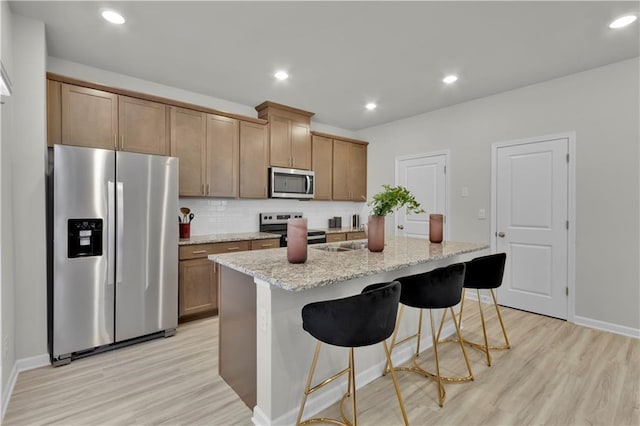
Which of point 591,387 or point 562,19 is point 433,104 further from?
point 591,387

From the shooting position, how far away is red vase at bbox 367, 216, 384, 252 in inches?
91.1

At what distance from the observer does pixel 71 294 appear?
2449mm

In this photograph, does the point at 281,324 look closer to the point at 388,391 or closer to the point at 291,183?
the point at 388,391

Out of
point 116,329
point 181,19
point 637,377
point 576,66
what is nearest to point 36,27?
point 181,19

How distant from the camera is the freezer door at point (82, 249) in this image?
2393 mm

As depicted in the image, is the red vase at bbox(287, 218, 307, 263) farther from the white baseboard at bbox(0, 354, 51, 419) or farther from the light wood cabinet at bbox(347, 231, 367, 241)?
the light wood cabinet at bbox(347, 231, 367, 241)

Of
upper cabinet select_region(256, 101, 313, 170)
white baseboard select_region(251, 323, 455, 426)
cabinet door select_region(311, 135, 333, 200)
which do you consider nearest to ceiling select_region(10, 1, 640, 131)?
upper cabinet select_region(256, 101, 313, 170)

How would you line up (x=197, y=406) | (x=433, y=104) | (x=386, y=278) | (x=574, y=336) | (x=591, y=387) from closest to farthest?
(x=197, y=406), (x=591, y=387), (x=386, y=278), (x=574, y=336), (x=433, y=104)

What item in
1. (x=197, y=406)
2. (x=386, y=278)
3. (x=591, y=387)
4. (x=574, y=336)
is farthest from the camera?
(x=574, y=336)

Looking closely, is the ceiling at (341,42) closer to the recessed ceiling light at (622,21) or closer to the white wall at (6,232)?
the recessed ceiling light at (622,21)

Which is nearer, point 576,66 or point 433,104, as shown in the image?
point 576,66

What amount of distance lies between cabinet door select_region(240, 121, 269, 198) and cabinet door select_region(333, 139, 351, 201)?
1328 millimetres

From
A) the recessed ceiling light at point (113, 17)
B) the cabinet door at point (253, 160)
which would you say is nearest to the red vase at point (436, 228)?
the cabinet door at point (253, 160)

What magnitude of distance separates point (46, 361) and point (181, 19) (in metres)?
2.82
